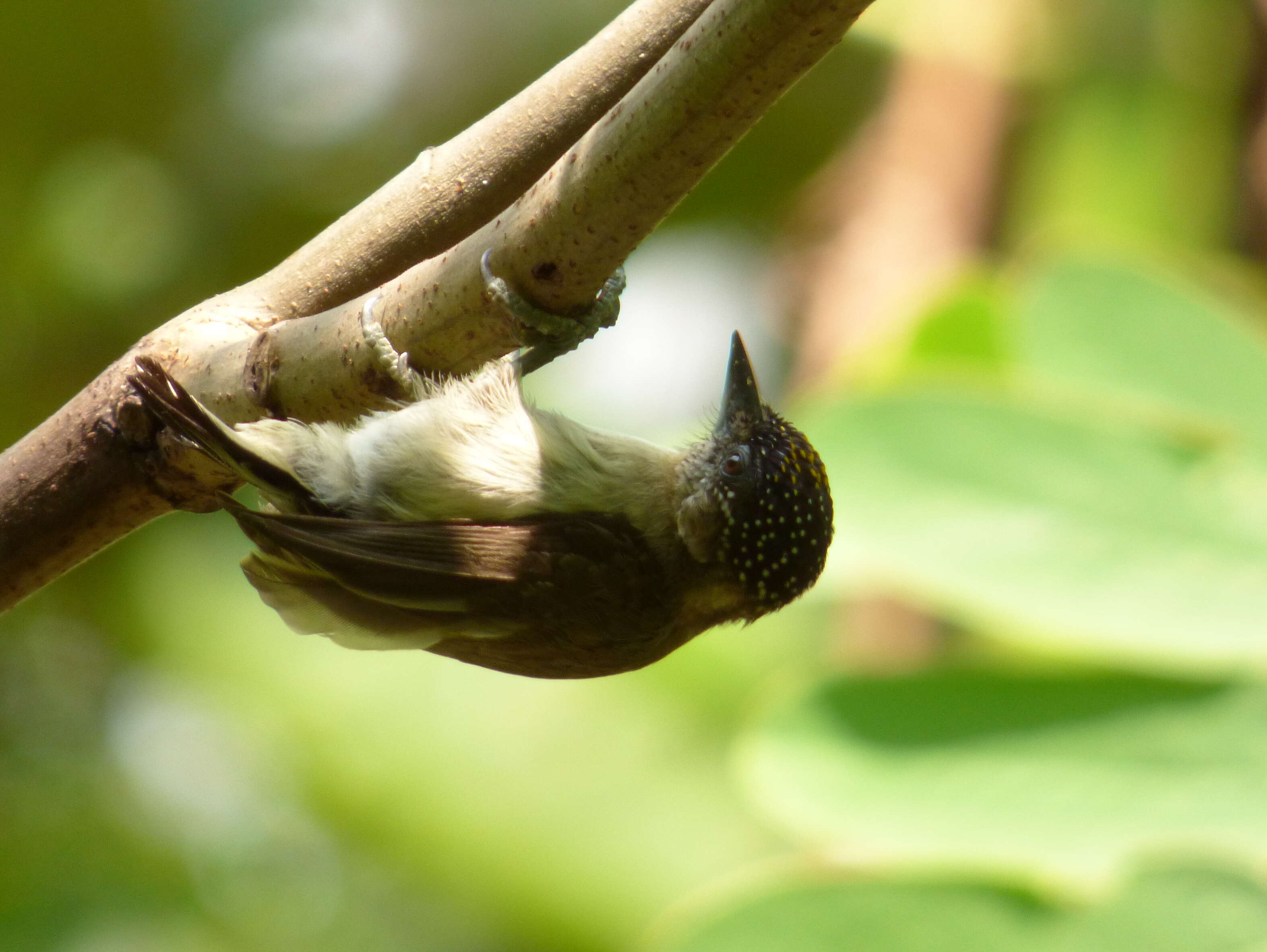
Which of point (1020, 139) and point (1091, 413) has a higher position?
point (1020, 139)

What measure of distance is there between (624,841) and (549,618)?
273cm

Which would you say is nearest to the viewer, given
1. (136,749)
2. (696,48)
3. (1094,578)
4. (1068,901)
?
(696,48)

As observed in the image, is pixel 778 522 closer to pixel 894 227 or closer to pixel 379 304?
pixel 379 304

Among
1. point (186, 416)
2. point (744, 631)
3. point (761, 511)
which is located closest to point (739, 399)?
point (761, 511)

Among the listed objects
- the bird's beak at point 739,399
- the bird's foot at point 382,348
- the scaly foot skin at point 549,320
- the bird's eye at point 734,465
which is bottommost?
the bird's foot at point 382,348

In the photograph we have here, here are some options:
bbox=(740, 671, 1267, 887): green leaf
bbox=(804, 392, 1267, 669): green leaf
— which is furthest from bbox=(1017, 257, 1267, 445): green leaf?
bbox=(740, 671, 1267, 887): green leaf

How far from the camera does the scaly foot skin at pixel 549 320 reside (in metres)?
1.58

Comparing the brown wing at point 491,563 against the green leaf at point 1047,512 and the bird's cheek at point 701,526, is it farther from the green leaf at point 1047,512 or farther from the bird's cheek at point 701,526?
the green leaf at point 1047,512

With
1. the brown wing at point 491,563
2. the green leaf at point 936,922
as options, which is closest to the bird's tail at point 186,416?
the brown wing at point 491,563

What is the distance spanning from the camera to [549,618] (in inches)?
90.1

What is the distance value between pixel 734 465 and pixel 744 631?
9.34ft

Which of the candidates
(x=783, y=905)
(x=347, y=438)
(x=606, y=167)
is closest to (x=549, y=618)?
(x=347, y=438)

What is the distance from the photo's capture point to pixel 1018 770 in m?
2.76

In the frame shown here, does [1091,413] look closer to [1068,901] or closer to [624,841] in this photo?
[1068,901]
